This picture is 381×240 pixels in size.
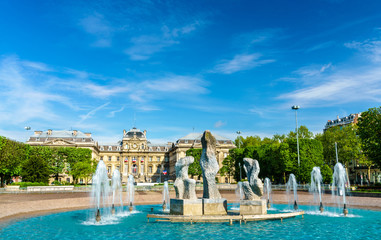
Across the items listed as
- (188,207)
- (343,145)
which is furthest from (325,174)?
(188,207)

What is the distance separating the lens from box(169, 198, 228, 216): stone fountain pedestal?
1994 centimetres

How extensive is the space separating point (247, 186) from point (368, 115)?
107ft

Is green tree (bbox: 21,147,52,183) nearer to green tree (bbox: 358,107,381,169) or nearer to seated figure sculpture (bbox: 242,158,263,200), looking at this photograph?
seated figure sculpture (bbox: 242,158,263,200)

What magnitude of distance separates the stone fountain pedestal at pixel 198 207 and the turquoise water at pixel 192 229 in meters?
1.63

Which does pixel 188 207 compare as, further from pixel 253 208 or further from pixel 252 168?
pixel 252 168

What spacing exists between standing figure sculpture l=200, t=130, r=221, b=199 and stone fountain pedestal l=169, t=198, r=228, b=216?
55 cm

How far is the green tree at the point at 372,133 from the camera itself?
4238cm

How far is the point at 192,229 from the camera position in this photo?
1677 centimetres

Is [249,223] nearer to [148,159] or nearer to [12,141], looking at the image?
[12,141]

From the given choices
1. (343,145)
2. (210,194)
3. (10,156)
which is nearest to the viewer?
(210,194)

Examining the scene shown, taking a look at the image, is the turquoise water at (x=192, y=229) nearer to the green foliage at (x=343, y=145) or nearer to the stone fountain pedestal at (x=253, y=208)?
the stone fountain pedestal at (x=253, y=208)

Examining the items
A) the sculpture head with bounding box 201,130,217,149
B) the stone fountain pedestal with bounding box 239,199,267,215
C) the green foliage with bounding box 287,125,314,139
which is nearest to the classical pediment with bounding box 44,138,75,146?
the green foliage with bounding box 287,125,314,139

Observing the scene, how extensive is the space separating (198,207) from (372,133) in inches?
1343

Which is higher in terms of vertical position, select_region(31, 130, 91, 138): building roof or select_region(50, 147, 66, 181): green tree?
select_region(31, 130, 91, 138): building roof
